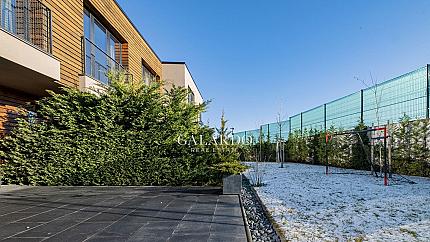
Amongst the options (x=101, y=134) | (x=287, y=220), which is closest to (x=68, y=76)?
(x=101, y=134)

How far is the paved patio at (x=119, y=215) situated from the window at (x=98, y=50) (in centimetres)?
403

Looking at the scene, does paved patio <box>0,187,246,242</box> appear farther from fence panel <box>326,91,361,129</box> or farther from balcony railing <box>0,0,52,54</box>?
fence panel <box>326,91,361,129</box>

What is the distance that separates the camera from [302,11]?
10.9 m

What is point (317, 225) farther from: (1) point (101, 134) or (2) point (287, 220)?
(1) point (101, 134)

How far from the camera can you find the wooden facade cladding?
701 cm

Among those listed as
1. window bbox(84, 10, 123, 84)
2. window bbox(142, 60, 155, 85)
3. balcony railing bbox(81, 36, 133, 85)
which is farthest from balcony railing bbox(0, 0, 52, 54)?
window bbox(142, 60, 155, 85)

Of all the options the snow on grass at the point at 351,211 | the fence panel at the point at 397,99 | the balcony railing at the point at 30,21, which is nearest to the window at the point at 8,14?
the balcony railing at the point at 30,21

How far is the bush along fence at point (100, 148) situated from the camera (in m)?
7.15

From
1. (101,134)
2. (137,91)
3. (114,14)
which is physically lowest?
(101,134)

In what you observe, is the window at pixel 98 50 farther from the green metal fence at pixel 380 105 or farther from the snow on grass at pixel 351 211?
the snow on grass at pixel 351 211

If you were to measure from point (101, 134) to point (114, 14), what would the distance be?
16.1 feet

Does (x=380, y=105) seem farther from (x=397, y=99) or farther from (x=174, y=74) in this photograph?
(x=174, y=74)

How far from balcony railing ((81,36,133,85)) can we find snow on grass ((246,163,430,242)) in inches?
227

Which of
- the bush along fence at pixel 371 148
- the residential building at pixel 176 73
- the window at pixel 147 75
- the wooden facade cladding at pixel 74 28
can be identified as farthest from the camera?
the residential building at pixel 176 73
